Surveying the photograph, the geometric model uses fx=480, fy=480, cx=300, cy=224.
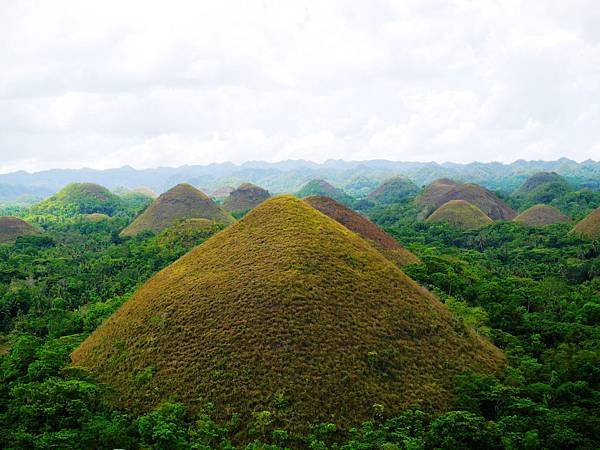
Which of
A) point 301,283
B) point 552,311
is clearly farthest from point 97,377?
point 552,311

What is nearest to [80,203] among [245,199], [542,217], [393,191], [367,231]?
[245,199]

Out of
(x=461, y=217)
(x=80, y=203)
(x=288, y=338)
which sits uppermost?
(x=80, y=203)

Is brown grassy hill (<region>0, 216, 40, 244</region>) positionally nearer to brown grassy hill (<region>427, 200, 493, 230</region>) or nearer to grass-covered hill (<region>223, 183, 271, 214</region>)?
grass-covered hill (<region>223, 183, 271, 214</region>)

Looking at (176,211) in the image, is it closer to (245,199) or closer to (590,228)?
(245,199)

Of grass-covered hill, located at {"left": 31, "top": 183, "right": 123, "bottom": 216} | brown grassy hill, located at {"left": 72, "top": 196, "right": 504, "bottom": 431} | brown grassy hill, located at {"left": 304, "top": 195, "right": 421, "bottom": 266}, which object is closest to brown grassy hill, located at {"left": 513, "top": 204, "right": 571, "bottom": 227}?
brown grassy hill, located at {"left": 304, "top": 195, "right": 421, "bottom": 266}

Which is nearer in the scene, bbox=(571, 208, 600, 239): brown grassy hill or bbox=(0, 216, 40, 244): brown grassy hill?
bbox=(571, 208, 600, 239): brown grassy hill

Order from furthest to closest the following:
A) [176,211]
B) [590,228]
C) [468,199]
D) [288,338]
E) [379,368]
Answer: [468,199] → [176,211] → [590,228] → [288,338] → [379,368]

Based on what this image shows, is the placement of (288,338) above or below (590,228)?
below
